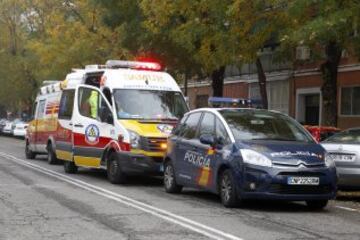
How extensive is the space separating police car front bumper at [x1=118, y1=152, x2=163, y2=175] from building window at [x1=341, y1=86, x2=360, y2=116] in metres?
16.3

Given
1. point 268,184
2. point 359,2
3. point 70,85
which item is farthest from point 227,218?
point 70,85

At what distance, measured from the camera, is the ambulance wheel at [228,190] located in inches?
449

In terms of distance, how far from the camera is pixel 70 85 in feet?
62.5

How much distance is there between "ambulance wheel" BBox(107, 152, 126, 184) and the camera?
15.6 metres

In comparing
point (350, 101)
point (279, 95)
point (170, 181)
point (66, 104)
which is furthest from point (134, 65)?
Answer: point (279, 95)

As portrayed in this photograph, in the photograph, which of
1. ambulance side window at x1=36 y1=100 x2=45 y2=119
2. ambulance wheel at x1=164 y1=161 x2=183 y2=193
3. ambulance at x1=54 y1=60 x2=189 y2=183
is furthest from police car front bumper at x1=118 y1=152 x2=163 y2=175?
ambulance side window at x1=36 y1=100 x2=45 y2=119

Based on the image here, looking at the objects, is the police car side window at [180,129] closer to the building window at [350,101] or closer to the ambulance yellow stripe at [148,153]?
the ambulance yellow stripe at [148,153]

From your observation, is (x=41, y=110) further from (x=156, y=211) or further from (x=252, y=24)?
(x=156, y=211)

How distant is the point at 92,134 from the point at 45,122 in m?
5.32

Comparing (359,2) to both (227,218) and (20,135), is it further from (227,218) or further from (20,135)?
(20,135)

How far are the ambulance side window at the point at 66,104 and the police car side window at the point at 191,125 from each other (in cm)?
570

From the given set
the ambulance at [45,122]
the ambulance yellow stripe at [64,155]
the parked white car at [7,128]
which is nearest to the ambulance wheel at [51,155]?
the ambulance at [45,122]

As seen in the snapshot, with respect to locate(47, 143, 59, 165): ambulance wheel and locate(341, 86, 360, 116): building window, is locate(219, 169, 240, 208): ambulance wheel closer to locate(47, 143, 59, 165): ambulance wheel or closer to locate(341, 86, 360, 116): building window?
locate(47, 143, 59, 165): ambulance wheel

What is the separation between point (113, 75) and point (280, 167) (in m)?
6.80
